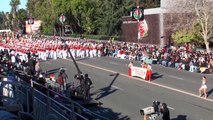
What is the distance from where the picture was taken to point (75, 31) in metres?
94.8

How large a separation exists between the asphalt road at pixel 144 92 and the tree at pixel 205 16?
8.44 m

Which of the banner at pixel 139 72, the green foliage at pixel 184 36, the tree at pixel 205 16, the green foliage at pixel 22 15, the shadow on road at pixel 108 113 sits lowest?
the shadow on road at pixel 108 113

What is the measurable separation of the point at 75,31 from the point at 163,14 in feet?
142

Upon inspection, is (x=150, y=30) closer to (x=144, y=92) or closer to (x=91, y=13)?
(x=91, y=13)

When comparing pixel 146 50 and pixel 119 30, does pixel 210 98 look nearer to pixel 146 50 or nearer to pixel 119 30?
pixel 146 50

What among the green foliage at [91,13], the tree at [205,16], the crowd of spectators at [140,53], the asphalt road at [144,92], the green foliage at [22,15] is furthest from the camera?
the green foliage at [22,15]

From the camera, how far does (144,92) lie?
80.6 feet

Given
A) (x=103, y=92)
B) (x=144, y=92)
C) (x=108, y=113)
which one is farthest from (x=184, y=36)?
(x=108, y=113)

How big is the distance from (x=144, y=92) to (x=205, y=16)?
64.9ft

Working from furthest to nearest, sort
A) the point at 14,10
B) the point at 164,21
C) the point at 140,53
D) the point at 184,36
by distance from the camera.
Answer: the point at 14,10 → the point at 164,21 → the point at 184,36 → the point at 140,53

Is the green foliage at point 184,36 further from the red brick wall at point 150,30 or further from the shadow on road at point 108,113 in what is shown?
the shadow on road at point 108,113

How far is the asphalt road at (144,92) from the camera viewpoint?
19188mm

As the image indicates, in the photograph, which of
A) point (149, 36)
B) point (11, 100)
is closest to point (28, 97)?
point (11, 100)

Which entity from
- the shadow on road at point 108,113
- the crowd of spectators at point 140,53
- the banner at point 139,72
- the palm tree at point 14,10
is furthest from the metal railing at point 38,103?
the palm tree at point 14,10
